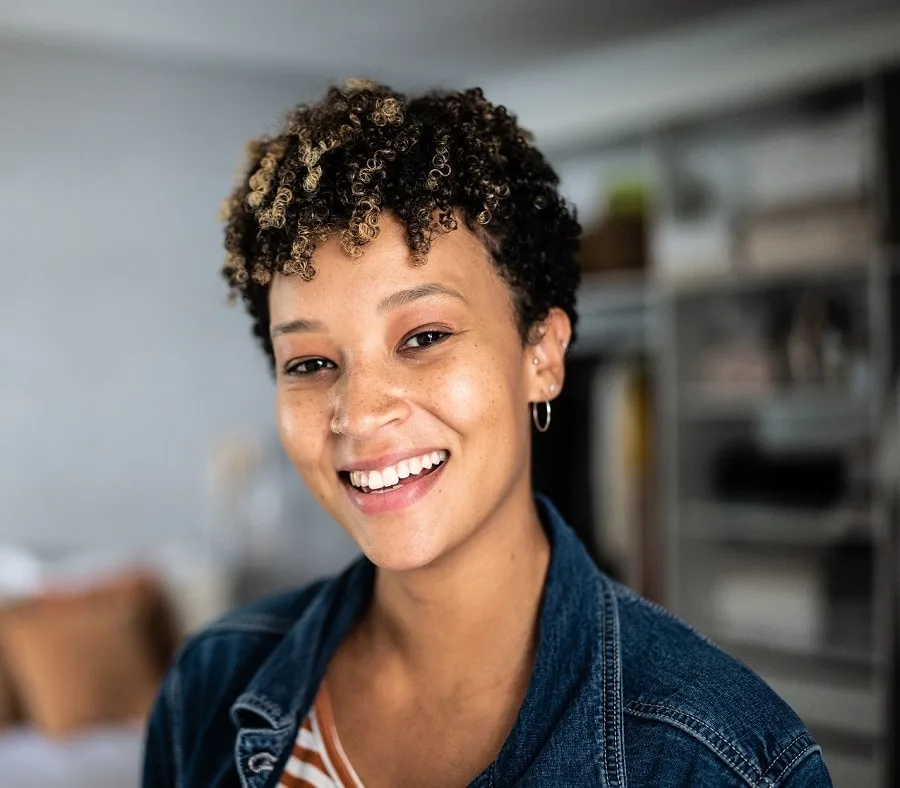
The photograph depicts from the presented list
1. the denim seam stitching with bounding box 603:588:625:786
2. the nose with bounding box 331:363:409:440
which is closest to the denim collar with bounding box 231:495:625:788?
the denim seam stitching with bounding box 603:588:625:786

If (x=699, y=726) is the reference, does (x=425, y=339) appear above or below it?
above

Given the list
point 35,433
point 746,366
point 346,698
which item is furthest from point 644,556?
point 346,698

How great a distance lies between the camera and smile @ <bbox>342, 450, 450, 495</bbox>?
1.02 meters

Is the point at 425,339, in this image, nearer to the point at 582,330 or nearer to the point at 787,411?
the point at 787,411

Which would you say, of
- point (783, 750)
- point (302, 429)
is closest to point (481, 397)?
point (302, 429)

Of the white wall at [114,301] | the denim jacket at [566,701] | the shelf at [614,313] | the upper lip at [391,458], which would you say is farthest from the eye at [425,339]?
the white wall at [114,301]

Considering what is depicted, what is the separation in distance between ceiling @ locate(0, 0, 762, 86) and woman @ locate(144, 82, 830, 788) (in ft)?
7.81

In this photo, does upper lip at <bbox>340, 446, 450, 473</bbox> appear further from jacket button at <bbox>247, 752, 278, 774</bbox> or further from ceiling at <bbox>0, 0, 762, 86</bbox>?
ceiling at <bbox>0, 0, 762, 86</bbox>

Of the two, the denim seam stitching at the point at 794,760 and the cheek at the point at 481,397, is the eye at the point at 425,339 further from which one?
the denim seam stitching at the point at 794,760

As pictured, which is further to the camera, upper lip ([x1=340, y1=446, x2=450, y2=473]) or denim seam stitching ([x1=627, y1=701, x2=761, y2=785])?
upper lip ([x1=340, y1=446, x2=450, y2=473])

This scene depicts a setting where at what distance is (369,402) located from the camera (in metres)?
1.00

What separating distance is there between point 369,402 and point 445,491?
0.12 metres

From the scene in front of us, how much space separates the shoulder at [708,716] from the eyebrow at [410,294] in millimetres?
406

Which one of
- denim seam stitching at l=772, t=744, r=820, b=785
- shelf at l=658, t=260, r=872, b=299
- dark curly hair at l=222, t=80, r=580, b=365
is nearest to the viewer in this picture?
denim seam stitching at l=772, t=744, r=820, b=785
